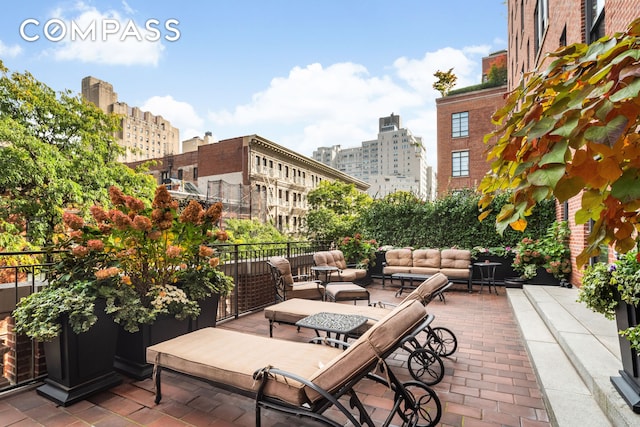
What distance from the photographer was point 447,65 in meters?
24.4

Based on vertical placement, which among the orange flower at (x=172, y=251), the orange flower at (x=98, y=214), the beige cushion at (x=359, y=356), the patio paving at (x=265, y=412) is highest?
the orange flower at (x=98, y=214)

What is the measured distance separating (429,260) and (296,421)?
7692mm

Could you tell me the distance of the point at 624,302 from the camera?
8.00 feet

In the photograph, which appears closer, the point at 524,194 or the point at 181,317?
the point at 524,194

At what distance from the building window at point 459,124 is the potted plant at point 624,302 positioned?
82.0 ft

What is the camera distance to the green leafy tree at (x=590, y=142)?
69 centimetres

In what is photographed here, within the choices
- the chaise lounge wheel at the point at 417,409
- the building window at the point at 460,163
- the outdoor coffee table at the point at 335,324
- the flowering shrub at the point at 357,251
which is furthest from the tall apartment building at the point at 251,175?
the chaise lounge wheel at the point at 417,409

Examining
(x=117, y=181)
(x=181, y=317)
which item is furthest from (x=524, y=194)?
(x=117, y=181)

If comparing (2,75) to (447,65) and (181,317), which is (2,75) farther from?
(447,65)

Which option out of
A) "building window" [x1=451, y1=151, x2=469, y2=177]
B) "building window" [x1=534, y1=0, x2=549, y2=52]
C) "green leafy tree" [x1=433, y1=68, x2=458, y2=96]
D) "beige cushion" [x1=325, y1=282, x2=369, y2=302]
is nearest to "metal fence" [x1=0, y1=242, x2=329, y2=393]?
"beige cushion" [x1=325, y1=282, x2=369, y2=302]

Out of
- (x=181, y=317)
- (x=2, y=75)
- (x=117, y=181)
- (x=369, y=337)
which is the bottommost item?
(x=181, y=317)

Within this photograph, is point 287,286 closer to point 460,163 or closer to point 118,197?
point 118,197

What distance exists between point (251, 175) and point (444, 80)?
17.5 metres

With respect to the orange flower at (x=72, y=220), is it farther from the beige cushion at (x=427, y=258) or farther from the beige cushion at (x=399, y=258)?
the beige cushion at (x=427, y=258)
